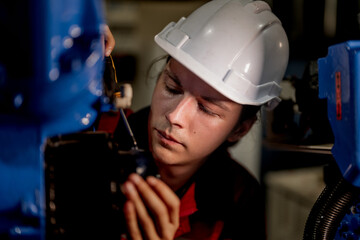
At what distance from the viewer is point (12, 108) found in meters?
0.47

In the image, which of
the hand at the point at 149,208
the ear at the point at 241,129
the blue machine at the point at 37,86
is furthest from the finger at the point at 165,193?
the ear at the point at 241,129

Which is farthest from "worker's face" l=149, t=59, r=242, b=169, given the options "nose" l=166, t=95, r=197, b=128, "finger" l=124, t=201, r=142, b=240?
"finger" l=124, t=201, r=142, b=240

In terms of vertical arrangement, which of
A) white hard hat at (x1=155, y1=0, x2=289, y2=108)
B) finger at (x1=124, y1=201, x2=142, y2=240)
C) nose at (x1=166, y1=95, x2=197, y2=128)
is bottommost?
finger at (x1=124, y1=201, x2=142, y2=240)

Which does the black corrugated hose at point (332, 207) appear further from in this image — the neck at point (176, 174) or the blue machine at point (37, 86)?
the blue machine at point (37, 86)

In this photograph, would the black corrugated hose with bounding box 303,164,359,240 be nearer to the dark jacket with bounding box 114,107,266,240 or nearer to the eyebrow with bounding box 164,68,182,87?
the dark jacket with bounding box 114,107,266,240

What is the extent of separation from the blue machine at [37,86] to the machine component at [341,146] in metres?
0.43

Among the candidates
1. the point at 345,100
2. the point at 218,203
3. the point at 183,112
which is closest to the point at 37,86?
the point at 183,112

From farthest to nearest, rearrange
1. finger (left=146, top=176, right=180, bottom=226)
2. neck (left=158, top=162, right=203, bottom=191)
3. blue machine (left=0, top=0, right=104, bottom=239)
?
neck (left=158, top=162, right=203, bottom=191) < finger (left=146, top=176, right=180, bottom=226) < blue machine (left=0, top=0, right=104, bottom=239)

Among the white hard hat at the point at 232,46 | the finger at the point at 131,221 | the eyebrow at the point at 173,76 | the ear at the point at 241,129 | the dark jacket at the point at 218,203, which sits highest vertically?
the white hard hat at the point at 232,46

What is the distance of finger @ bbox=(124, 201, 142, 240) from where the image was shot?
0.53 meters

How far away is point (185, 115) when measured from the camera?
2.44ft

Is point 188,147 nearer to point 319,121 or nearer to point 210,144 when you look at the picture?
point 210,144

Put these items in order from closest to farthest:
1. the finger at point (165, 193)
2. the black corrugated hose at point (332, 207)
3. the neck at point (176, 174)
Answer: the finger at point (165, 193), the black corrugated hose at point (332, 207), the neck at point (176, 174)

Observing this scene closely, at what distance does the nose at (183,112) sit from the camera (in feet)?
2.40
